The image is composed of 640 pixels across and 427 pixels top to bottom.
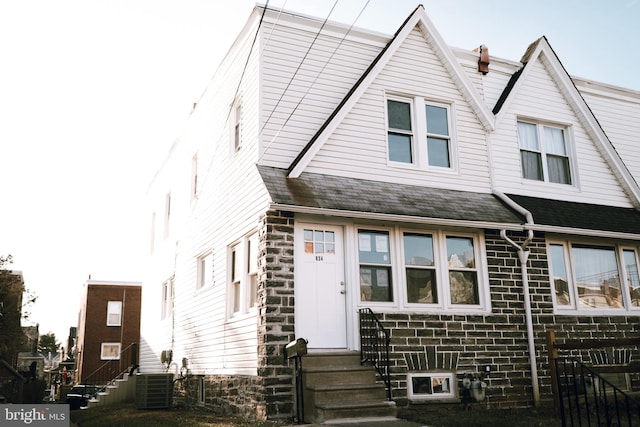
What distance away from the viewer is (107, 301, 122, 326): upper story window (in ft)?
120

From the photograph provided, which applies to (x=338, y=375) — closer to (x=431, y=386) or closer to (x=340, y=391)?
(x=340, y=391)

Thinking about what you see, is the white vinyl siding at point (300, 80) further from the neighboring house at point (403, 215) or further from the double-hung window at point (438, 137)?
the double-hung window at point (438, 137)

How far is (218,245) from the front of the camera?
546 inches

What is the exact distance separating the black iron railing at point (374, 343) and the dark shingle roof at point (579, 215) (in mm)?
4180

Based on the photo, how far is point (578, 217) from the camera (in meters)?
13.4

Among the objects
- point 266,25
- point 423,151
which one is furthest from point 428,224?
point 266,25

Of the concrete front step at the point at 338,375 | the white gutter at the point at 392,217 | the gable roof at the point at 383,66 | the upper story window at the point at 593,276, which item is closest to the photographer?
the concrete front step at the point at 338,375

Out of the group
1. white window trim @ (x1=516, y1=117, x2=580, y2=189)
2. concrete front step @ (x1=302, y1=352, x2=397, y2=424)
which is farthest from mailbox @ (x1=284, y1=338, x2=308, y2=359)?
white window trim @ (x1=516, y1=117, x2=580, y2=189)

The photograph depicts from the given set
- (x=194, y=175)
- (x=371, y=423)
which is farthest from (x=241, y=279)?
(x=194, y=175)

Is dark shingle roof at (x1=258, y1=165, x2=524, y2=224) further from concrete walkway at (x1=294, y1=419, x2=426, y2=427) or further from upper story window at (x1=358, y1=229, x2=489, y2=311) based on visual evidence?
concrete walkway at (x1=294, y1=419, x2=426, y2=427)

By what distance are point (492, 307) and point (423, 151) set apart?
351cm

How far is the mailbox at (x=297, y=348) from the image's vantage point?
934 centimetres

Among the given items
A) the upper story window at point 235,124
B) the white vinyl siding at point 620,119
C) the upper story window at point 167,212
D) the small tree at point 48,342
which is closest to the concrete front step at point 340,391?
the upper story window at point 235,124

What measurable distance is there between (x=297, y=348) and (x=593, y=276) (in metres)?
7.61
